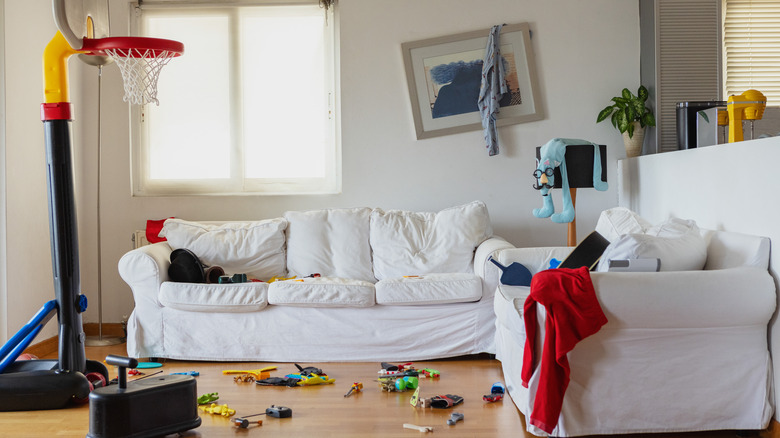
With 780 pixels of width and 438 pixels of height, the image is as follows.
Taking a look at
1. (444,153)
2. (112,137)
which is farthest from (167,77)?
(444,153)

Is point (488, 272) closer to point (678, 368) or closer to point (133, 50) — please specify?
point (678, 368)

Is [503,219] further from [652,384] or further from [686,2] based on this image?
[652,384]

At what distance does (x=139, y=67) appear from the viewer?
401 centimetres

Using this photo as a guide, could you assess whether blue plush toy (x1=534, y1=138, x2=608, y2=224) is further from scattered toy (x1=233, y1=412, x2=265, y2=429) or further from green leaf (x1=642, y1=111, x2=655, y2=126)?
scattered toy (x1=233, y1=412, x2=265, y2=429)

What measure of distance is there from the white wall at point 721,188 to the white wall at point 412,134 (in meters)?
0.76

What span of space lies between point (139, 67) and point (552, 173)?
96.2 inches

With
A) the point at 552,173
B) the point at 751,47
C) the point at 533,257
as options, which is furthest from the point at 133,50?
the point at 751,47

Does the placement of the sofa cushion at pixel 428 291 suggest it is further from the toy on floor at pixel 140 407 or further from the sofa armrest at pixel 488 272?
the toy on floor at pixel 140 407

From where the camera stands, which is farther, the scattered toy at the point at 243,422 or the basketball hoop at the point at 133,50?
the basketball hoop at the point at 133,50

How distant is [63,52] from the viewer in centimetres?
346

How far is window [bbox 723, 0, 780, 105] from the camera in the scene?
5.23 m

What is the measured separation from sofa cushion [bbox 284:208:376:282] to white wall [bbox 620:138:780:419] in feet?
5.93

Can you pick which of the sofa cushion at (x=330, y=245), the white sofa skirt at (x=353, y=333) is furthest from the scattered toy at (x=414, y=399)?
the sofa cushion at (x=330, y=245)

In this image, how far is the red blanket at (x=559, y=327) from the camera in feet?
9.12
